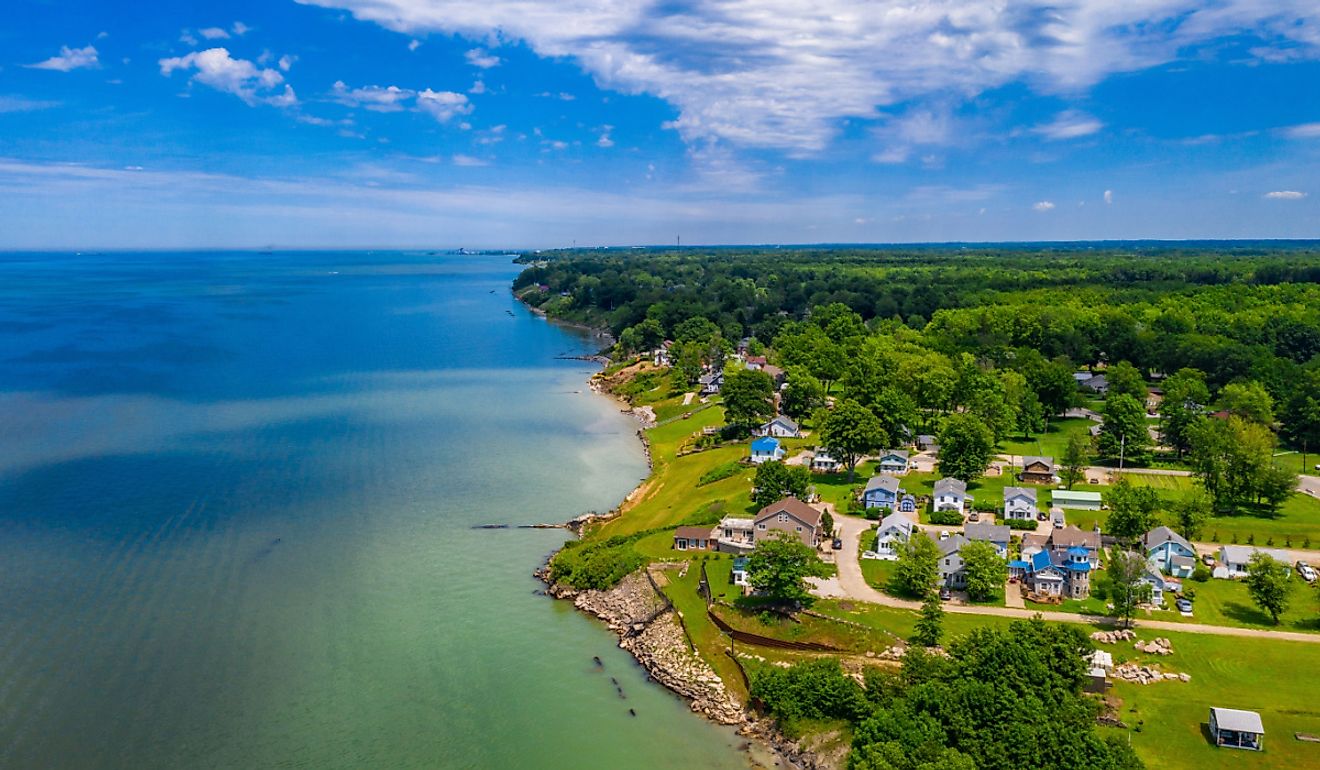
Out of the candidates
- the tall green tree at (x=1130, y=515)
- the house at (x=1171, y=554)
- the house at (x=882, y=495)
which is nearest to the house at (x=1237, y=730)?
the house at (x=1171, y=554)

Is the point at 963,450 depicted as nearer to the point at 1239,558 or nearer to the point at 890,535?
the point at 890,535

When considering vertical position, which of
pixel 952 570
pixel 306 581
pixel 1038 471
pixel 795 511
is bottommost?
pixel 306 581

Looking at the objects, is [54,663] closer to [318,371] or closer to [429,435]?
[429,435]

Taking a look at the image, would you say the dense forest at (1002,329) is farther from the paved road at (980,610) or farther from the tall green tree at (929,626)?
the tall green tree at (929,626)

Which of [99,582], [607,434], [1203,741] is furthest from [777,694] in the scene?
[607,434]

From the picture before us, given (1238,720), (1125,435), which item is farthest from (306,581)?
(1125,435)

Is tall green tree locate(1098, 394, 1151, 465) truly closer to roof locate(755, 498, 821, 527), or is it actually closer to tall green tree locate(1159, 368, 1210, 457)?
tall green tree locate(1159, 368, 1210, 457)
